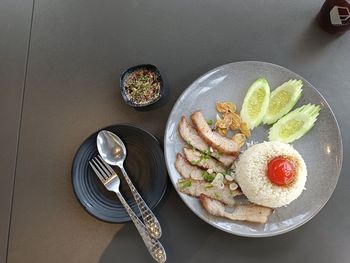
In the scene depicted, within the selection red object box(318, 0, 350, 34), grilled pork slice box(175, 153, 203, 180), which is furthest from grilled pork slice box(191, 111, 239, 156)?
red object box(318, 0, 350, 34)

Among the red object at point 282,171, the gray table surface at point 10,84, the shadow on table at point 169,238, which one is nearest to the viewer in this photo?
the red object at point 282,171

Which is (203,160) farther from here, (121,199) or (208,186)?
(121,199)

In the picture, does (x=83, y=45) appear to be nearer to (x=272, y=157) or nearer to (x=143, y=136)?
(x=143, y=136)

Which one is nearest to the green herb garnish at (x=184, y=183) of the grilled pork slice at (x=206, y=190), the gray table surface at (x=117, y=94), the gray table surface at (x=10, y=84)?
the grilled pork slice at (x=206, y=190)

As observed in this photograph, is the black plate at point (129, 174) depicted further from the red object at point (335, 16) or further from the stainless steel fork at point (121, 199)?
the red object at point (335, 16)

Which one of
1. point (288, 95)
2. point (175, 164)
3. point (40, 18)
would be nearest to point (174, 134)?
point (175, 164)

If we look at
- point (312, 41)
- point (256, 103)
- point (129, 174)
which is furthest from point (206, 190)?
point (312, 41)
